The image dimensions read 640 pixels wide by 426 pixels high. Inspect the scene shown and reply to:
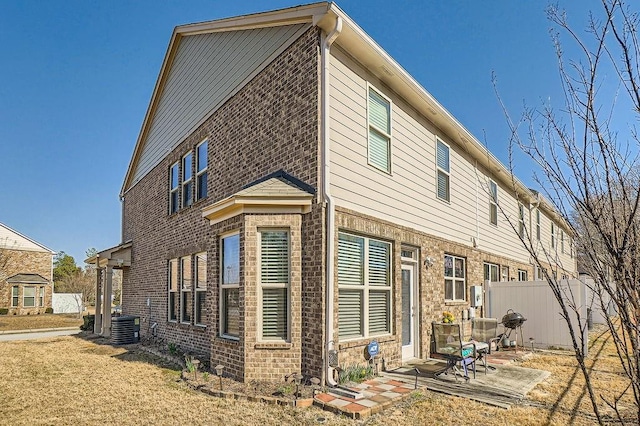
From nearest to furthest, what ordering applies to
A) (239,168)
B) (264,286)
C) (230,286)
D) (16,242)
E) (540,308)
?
(264,286), (230,286), (239,168), (540,308), (16,242)

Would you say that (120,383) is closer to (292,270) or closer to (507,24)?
(292,270)

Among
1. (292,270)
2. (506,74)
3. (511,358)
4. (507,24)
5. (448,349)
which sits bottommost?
(511,358)

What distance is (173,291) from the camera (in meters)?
12.2

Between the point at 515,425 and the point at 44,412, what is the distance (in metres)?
6.28

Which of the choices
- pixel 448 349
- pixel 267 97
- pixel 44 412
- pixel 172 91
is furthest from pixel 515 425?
pixel 172 91

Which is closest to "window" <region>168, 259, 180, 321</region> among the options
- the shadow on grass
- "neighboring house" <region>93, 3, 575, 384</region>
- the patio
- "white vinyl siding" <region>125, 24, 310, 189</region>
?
"neighboring house" <region>93, 3, 575, 384</region>

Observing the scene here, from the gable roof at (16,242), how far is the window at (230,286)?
104 feet

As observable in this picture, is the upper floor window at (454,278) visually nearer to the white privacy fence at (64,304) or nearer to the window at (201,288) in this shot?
the window at (201,288)

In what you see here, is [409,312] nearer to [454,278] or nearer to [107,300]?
[454,278]

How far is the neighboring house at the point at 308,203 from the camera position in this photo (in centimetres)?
704

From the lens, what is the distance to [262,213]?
7.30 metres

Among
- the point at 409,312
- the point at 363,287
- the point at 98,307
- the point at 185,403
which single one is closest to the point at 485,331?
the point at 409,312

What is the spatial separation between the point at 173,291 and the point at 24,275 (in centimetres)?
2793

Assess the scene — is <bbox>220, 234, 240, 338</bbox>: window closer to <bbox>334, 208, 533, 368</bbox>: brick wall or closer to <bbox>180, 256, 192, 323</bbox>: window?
<bbox>334, 208, 533, 368</bbox>: brick wall
